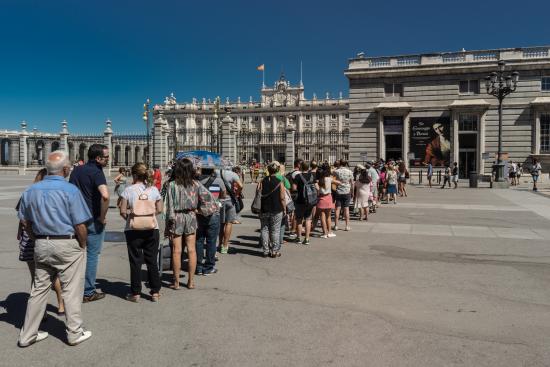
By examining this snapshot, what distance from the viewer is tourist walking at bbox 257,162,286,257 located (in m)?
8.05

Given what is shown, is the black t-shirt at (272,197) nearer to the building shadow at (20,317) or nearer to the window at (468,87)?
the building shadow at (20,317)

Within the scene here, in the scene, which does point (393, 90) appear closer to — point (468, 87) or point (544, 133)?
point (468, 87)

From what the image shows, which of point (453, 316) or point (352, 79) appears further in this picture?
point (352, 79)

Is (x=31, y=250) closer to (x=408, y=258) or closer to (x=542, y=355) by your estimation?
(x=542, y=355)

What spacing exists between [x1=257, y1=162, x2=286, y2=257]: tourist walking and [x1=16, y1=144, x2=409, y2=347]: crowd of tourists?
2cm

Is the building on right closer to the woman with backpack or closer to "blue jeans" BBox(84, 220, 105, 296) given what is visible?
the woman with backpack

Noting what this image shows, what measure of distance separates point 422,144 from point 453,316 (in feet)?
93.7

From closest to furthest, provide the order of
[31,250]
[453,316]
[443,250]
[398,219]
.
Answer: [31,250] < [453,316] < [443,250] < [398,219]

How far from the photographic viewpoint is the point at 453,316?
498 cm

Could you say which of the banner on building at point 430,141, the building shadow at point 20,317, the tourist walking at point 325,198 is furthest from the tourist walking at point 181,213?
the banner on building at point 430,141

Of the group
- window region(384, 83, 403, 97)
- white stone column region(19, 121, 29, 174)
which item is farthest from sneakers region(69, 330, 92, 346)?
white stone column region(19, 121, 29, 174)

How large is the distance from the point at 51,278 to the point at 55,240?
0.43 meters

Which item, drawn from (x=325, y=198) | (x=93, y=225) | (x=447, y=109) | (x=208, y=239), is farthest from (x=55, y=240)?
(x=447, y=109)

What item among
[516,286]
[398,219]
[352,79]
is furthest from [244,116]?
[516,286]
